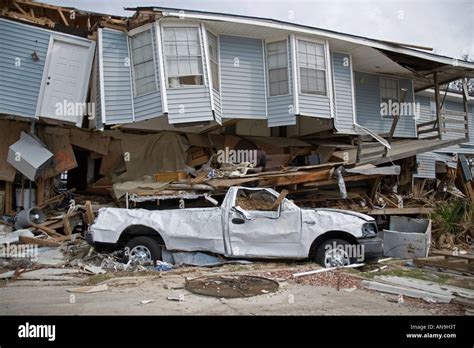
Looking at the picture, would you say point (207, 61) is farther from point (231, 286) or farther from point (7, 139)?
point (231, 286)

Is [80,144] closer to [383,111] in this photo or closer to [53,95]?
[53,95]

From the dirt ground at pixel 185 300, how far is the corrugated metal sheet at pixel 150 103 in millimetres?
6155

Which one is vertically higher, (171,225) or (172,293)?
(171,225)

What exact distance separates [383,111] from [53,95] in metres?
11.9

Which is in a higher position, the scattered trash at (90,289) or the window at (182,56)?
the window at (182,56)

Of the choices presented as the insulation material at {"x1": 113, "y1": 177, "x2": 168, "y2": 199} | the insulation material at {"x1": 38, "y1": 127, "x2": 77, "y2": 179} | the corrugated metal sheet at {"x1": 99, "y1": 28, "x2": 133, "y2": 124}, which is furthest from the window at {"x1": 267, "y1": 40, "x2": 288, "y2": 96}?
the insulation material at {"x1": 38, "y1": 127, "x2": 77, "y2": 179}

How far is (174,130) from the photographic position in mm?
13945

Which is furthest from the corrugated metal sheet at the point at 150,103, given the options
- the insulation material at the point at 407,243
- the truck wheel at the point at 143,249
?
the insulation material at the point at 407,243

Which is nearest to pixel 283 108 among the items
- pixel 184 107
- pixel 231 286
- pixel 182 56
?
pixel 184 107

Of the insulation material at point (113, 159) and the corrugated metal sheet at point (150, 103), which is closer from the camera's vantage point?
the corrugated metal sheet at point (150, 103)

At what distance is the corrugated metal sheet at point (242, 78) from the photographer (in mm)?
13773
